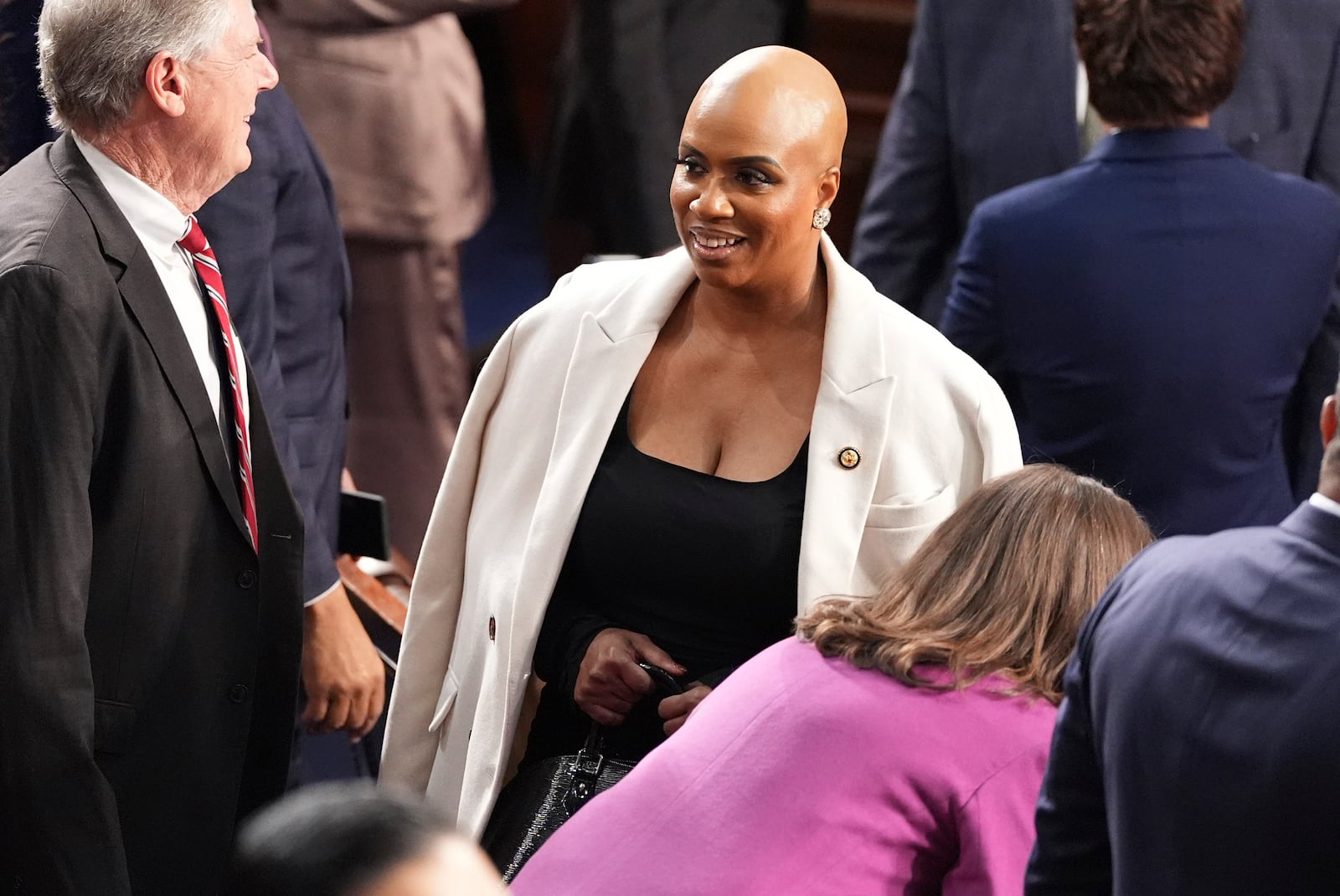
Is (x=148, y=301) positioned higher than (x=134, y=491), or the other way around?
(x=148, y=301)

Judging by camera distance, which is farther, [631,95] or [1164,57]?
Answer: [631,95]

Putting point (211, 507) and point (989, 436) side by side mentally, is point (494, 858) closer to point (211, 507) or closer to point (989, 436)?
point (211, 507)

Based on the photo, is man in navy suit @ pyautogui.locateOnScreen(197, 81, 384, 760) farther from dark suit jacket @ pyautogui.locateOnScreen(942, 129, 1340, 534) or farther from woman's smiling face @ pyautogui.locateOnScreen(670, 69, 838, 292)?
dark suit jacket @ pyautogui.locateOnScreen(942, 129, 1340, 534)

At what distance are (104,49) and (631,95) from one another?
2.05m

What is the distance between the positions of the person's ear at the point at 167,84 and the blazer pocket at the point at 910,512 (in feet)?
3.22

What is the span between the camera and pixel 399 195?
4.02 meters

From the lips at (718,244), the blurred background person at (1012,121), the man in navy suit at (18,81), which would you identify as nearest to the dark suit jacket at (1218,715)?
the lips at (718,244)

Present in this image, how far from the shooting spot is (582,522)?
227 cm

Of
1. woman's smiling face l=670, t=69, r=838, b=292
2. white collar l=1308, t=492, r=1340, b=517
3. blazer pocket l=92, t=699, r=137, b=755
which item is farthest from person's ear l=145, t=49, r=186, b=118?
white collar l=1308, t=492, r=1340, b=517

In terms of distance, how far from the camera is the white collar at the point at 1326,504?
1584mm

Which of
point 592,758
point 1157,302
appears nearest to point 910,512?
point 592,758

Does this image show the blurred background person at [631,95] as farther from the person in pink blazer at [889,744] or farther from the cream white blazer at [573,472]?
the person in pink blazer at [889,744]

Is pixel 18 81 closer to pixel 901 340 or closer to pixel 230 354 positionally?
pixel 230 354

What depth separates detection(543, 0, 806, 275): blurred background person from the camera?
4.10 metres
